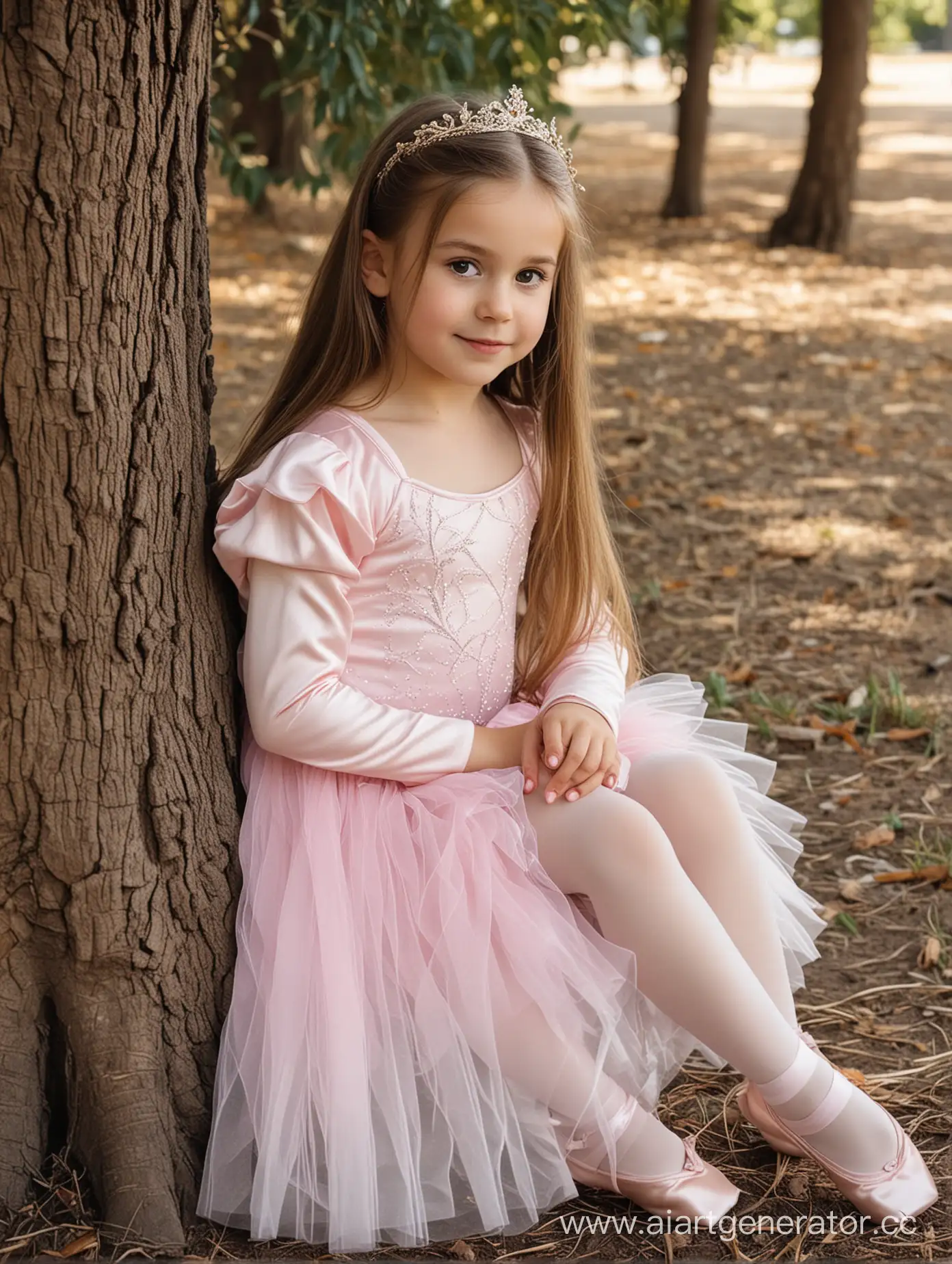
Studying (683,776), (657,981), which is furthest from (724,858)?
(657,981)

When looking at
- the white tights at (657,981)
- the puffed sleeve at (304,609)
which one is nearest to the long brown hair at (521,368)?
the puffed sleeve at (304,609)

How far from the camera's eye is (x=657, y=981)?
1997mm

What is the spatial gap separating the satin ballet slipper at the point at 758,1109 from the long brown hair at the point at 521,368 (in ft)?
2.31

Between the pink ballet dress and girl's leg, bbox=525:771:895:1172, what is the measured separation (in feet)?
0.16

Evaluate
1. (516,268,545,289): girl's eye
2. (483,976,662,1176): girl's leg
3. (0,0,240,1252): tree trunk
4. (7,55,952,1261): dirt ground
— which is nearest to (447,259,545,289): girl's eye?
(516,268,545,289): girl's eye

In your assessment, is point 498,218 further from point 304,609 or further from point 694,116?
point 694,116

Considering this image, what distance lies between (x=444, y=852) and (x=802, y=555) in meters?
2.87

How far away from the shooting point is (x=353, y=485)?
208 centimetres

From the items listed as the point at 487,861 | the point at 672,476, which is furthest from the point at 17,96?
the point at 672,476

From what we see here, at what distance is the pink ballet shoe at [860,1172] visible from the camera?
6.58 feet

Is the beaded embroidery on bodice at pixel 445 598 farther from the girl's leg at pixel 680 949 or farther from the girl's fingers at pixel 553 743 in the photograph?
the girl's leg at pixel 680 949

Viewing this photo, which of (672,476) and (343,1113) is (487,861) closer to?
(343,1113)

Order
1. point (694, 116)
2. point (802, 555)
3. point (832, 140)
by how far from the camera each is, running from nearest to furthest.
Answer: point (802, 555) < point (832, 140) < point (694, 116)

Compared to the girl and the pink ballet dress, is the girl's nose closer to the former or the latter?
the girl
